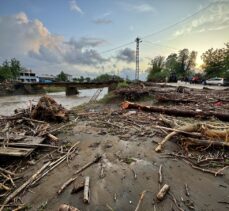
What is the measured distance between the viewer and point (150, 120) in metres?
8.30

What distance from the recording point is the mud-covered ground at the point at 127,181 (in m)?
3.64

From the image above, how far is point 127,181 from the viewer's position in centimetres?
417

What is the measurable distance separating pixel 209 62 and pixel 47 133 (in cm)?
6899

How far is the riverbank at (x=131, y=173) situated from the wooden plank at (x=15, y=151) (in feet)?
0.70

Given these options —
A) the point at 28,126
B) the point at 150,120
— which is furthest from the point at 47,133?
the point at 150,120

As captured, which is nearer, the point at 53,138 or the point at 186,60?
the point at 53,138

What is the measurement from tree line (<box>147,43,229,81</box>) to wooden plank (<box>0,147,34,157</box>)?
57.5 m

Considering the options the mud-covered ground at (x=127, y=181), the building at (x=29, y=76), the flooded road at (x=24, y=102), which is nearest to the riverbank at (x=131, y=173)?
the mud-covered ground at (x=127, y=181)

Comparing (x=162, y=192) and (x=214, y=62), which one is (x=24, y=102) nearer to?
(x=162, y=192)

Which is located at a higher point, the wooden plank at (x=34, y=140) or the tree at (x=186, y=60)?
the tree at (x=186, y=60)

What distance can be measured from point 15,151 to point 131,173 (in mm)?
3192

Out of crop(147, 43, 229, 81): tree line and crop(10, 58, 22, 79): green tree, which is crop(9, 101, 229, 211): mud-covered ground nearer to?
crop(147, 43, 229, 81): tree line

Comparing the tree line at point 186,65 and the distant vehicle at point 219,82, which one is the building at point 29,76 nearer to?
the tree line at point 186,65

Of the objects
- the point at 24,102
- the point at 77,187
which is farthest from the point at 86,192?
the point at 24,102
